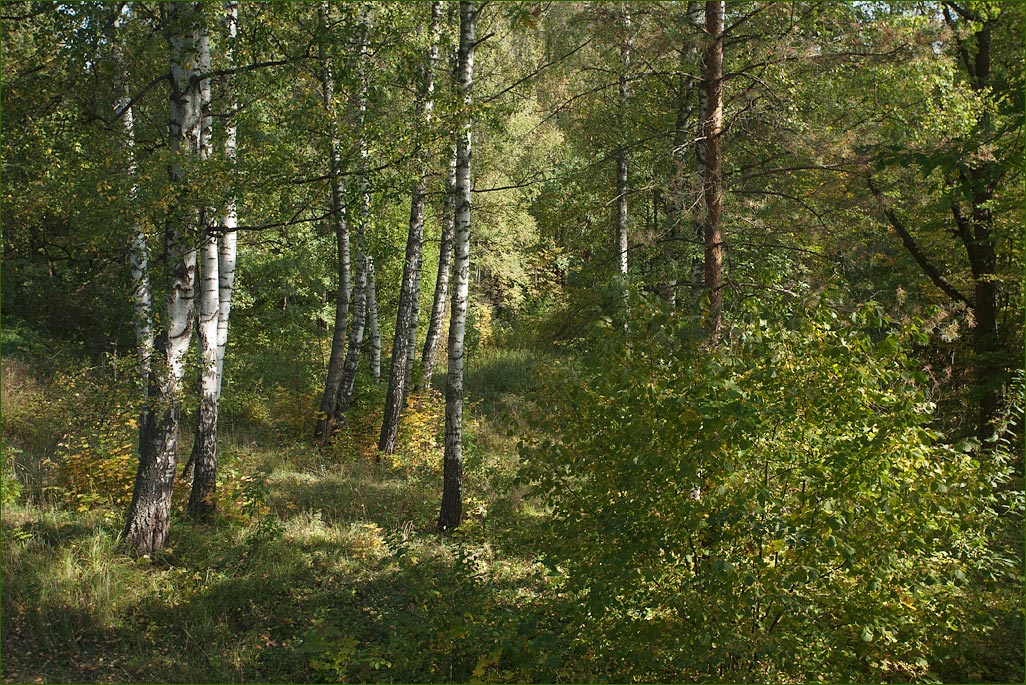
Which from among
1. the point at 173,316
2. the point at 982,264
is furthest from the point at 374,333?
the point at 982,264

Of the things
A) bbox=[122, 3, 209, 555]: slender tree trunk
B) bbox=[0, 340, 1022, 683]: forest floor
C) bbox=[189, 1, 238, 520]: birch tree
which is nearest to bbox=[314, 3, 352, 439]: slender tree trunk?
bbox=[0, 340, 1022, 683]: forest floor

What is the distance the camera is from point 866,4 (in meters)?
10.6

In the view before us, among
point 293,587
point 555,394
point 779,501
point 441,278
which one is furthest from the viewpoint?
point 441,278

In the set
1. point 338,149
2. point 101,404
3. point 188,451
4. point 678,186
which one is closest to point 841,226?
point 678,186

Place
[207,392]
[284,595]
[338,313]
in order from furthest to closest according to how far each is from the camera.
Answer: [338,313] → [207,392] → [284,595]

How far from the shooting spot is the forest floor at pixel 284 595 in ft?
20.6

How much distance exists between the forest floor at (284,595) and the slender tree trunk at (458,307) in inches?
15.6

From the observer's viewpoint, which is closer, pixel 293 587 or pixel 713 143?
pixel 293 587

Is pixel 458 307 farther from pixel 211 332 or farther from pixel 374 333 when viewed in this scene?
pixel 374 333

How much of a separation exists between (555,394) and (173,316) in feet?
14.2

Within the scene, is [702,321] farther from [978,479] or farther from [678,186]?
[678,186]

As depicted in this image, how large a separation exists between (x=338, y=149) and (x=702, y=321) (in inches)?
204

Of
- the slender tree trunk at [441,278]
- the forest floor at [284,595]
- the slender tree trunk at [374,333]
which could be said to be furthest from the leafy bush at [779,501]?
the slender tree trunk at [374,333]

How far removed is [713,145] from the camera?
8.56m
